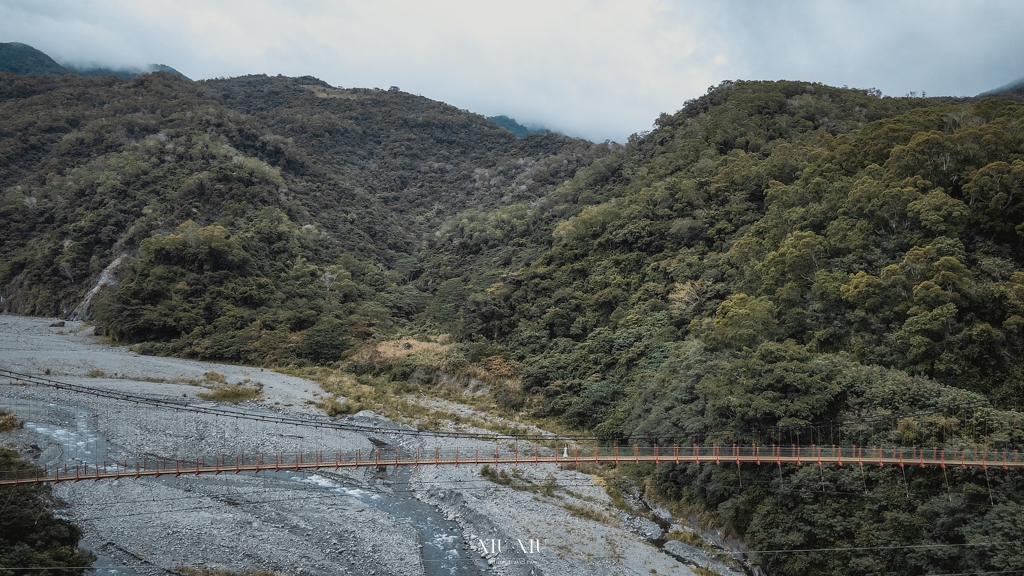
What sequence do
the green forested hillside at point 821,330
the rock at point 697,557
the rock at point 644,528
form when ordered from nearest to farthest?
the green forested hillside at point 821,330
the rock at point 697,557
the rock at point 644,528

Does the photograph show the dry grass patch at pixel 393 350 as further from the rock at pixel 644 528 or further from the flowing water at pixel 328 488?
the rock at pixel 644 528

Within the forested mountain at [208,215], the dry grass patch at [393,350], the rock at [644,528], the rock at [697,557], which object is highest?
the forested mountain at [208,215]

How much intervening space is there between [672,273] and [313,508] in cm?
2070

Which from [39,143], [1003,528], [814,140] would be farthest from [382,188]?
[1003,528]

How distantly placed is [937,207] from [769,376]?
9396 mm

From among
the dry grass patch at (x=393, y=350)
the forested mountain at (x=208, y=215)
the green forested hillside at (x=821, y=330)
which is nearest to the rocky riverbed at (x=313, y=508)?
the green forested hillside at (x=821, y=330)

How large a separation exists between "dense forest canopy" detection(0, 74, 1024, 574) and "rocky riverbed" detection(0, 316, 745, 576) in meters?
3.73

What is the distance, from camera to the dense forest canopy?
16234mm

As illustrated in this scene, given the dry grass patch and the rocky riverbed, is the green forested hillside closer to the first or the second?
the rocky riverbed

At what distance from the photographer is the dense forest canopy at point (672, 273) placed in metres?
16.2

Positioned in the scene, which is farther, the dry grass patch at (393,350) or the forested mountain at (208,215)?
the forested mountain at (208,215)

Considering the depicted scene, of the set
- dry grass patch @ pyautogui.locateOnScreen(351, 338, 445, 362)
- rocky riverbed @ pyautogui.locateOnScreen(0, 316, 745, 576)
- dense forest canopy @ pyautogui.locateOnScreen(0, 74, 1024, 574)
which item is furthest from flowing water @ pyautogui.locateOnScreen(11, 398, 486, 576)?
dry grass patch @ pyautogui.locateOnScreen(351, 338, 445, 362)

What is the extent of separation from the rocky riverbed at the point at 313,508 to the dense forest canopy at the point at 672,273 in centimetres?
373

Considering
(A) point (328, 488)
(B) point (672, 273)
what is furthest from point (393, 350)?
(B) point (672, 273)
